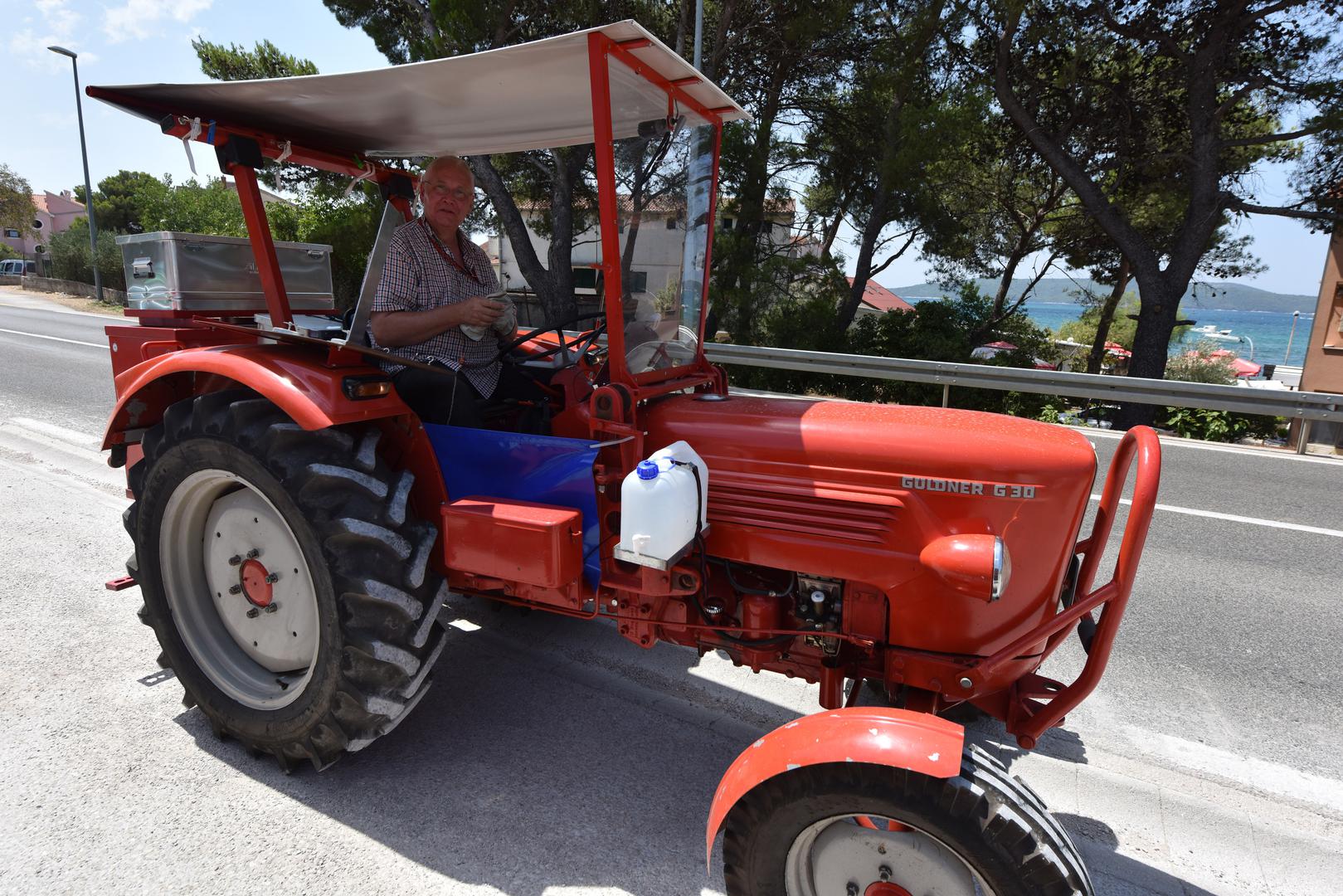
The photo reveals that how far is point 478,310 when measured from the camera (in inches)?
97.7

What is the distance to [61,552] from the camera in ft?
12.8

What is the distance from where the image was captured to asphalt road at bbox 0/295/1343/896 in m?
2.04

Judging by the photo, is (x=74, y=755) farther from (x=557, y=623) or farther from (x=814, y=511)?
(x=814, y=511)

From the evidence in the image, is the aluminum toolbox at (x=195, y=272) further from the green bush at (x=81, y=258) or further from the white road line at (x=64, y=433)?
the green bush at (x=81, y=258)

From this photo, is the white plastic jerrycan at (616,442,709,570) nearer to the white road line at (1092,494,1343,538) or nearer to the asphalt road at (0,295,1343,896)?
the asphalt road at (0,295,1343,896)

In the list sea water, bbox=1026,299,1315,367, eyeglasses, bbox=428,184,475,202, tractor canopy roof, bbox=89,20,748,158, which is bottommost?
sea water, bbox=1026,299,1315,367

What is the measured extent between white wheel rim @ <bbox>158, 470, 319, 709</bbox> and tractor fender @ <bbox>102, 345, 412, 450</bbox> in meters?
0.36

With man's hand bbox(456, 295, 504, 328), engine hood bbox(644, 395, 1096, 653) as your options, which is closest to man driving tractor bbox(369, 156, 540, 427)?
man's hand bbox(456, 295, 504, 328)

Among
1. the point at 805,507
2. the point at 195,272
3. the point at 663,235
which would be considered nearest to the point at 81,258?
the point at 195,272

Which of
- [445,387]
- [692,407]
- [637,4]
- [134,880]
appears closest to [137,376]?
[445,387]

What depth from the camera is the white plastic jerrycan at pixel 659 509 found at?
1.91 m

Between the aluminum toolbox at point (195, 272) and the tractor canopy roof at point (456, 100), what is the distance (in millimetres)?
706

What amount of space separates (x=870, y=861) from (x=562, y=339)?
194cm

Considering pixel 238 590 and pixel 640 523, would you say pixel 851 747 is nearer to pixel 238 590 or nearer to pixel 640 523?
pixel 640 523
